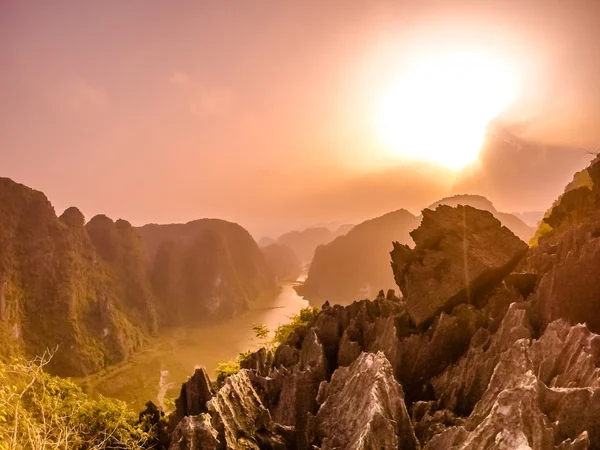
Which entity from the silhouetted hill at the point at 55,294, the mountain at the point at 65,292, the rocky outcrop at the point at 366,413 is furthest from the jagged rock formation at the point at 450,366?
the mountain at the point at 65,292

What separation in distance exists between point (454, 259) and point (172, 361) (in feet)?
370

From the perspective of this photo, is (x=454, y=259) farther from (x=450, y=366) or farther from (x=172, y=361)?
(x=172, y=361)

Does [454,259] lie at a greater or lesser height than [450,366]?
greater

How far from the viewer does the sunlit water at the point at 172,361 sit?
91769 mm

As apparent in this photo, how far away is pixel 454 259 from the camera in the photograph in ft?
106

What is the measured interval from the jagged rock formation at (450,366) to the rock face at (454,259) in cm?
13

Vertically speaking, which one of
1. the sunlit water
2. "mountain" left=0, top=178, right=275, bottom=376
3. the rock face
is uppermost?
the rock face

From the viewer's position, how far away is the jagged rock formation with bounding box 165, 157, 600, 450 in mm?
15008

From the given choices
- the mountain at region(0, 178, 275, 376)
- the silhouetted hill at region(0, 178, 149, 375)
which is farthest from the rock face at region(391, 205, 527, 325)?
the silhouetted hill at region(0, 178, 149, 375)

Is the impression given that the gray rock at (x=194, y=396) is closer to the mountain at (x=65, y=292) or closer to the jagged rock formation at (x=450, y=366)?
the jagged rock formation at (x=450, y=366)

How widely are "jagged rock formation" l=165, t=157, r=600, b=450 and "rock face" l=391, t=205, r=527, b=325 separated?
13cm

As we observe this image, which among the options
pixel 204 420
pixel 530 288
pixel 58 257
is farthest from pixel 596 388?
pixel 58 257

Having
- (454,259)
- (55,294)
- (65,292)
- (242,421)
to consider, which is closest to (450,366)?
(454,259)

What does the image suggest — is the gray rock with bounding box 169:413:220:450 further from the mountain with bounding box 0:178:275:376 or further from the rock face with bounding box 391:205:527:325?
the mountain with bounding box 0:178:275:376
